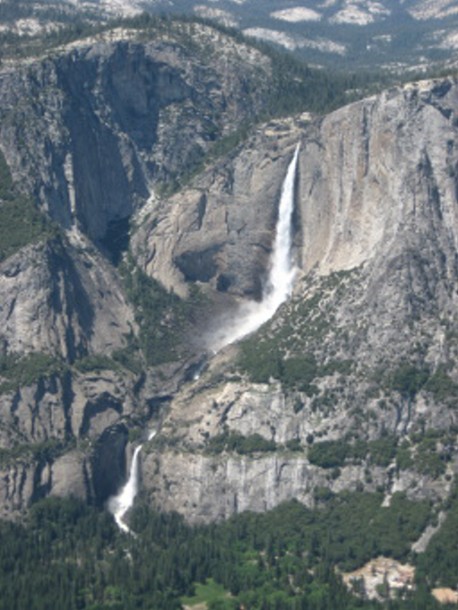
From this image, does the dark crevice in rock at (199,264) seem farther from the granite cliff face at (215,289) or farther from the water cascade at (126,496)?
the water cascade at (126,496)

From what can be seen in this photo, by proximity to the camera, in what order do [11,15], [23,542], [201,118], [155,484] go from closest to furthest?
[23,542] < [155,484] < [201,118] < [11,15]

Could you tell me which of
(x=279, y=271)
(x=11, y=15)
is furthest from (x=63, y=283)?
(x=11, y=15)

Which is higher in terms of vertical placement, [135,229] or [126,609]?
[135,229]

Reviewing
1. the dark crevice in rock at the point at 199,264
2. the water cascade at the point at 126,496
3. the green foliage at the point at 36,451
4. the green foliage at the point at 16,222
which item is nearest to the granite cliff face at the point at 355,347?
the dark crevice in rock at the point at 199,264

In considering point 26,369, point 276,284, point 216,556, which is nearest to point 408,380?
point 216,556

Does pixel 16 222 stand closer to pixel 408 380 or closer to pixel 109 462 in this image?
pixel 109 462

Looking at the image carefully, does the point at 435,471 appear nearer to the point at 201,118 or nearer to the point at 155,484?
the point at 155,484

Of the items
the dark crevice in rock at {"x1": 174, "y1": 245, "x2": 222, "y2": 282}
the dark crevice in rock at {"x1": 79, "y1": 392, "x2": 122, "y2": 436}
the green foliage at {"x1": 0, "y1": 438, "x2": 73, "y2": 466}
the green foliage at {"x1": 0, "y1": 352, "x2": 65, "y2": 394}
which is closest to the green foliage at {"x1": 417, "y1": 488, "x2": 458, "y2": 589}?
the dark crevice in rock at {"x1": 79, "y1": 392, "x2": 122, "y2": 436}
